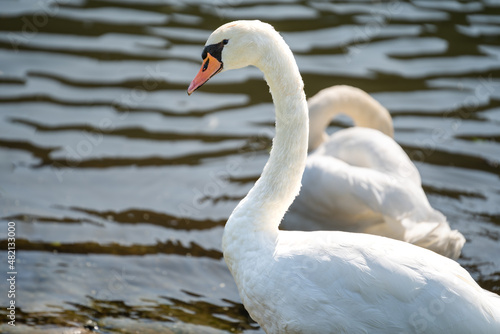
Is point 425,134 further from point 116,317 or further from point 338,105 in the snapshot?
point 116,317

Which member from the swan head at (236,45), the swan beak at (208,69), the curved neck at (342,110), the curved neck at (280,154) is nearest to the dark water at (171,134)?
the curved neck at (342,110)

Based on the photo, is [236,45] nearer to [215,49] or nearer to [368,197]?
[215,49]

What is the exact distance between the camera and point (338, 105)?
7.89 m

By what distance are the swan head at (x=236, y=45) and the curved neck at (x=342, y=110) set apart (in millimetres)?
3325

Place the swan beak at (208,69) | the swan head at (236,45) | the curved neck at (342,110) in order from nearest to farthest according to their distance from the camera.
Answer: the swan head at (236,45) < the swan beak at (208,69) < the curved neck at (342,110)

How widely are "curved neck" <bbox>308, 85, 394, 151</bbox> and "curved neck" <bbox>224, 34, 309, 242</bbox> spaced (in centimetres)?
315

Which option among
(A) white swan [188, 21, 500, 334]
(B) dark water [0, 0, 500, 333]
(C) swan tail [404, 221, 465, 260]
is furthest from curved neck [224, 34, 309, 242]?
(C) swan tail [404, 221, 465, 260]

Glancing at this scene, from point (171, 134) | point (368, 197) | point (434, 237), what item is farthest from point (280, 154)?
point (171, 134)

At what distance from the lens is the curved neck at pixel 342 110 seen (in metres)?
7.82

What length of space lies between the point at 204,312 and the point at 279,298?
1681mm

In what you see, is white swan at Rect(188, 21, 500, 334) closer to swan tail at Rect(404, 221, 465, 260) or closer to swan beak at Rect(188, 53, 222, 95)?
swan beak at Rect(188, 53, 222, 95)

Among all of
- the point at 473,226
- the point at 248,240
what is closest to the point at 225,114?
the point at 473,226

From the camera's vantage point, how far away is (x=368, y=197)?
586 centimetres

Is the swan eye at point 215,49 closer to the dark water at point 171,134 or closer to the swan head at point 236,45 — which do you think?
the swan head at point 236,45
